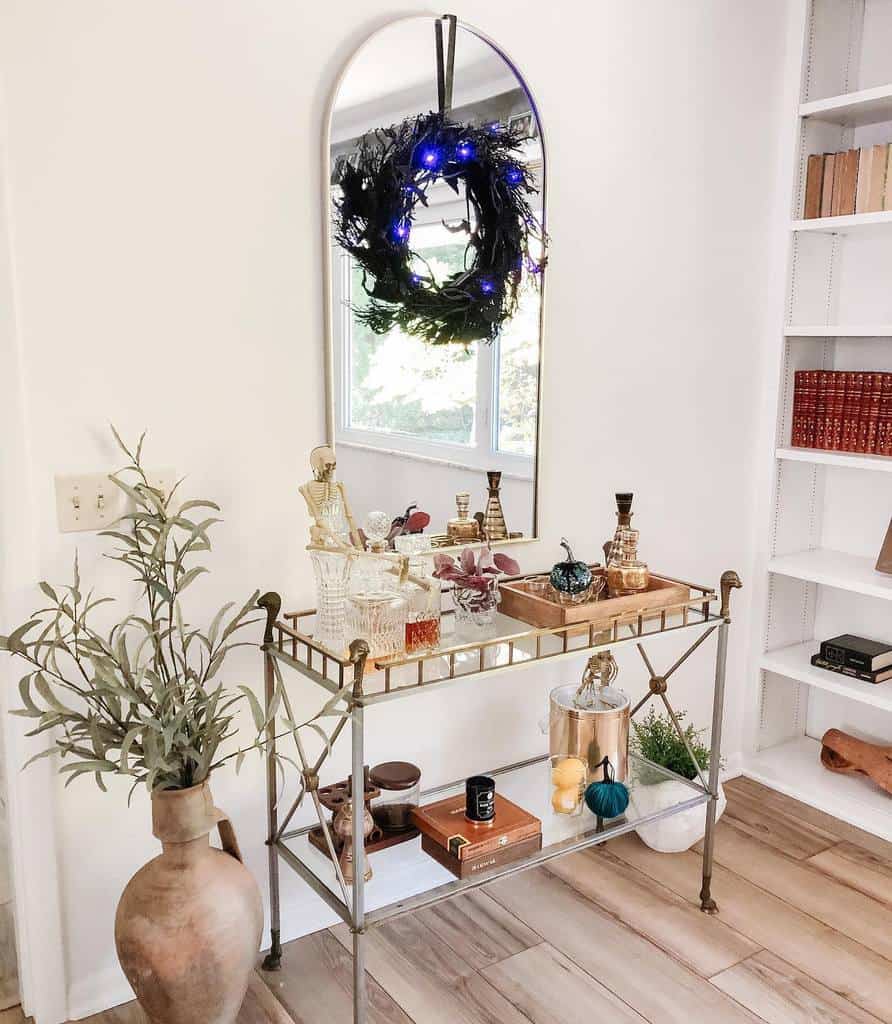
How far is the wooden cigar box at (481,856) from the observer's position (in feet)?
6.48

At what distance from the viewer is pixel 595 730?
7.53ft

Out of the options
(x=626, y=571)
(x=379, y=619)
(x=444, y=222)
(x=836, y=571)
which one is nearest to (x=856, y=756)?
(x=836, y=571)

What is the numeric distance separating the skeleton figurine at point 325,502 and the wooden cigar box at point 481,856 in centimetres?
66

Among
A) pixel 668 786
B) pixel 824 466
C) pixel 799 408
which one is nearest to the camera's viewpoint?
pixel 668 786

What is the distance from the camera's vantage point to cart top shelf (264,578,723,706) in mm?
1781

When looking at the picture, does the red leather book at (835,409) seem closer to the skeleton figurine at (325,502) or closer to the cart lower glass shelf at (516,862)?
the cart lower glass shelf at (516,862)

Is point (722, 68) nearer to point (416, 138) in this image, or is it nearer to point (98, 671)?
point (416, 138)

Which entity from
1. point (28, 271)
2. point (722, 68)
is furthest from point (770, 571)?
point (28, 271)

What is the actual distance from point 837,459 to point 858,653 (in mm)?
567

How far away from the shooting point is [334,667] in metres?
2.00

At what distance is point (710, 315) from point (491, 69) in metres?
0.94

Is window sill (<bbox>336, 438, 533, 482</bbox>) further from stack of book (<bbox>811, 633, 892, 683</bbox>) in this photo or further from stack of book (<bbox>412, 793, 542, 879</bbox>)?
stack of book (<bbox>811, 633, 892, 683</bbox>)

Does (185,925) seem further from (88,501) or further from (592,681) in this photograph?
(592,681)

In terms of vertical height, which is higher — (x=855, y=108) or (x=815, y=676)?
(x=855, y=108)
